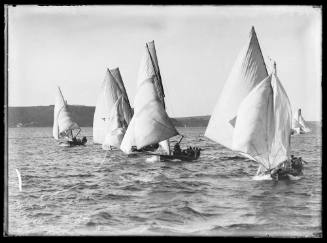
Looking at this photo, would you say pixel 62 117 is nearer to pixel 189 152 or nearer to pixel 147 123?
pixel 147 123

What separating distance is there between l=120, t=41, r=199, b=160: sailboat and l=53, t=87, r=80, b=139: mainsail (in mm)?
554

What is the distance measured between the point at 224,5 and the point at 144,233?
88.2 inches

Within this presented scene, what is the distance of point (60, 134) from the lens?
25.8 feet

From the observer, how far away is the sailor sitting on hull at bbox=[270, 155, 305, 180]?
775 centimetres

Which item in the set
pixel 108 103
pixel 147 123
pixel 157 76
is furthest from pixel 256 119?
pixel 108 103

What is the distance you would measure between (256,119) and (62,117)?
1841 mm

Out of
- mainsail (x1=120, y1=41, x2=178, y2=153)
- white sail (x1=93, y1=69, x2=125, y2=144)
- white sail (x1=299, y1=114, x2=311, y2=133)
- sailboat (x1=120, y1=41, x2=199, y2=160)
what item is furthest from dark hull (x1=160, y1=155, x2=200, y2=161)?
white sail (x1=299, y1=114, x2=311, y2=133)

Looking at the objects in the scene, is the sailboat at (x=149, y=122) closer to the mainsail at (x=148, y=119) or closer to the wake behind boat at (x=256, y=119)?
the mainsail at (x=148, y=119)

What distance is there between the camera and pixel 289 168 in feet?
25.5

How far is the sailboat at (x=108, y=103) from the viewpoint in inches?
312

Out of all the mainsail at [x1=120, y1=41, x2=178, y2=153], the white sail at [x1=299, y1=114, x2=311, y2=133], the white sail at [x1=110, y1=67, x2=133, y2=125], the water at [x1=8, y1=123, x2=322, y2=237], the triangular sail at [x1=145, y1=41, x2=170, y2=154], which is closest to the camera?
the water at [x1=8, y1=123, x2=322, y2=237]

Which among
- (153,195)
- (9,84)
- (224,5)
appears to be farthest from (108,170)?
(224,5)

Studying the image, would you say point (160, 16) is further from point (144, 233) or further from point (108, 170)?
point (144, 233)

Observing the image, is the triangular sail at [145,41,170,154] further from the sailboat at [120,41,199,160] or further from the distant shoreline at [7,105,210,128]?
the distant shoreline at [7,105,210,128]
